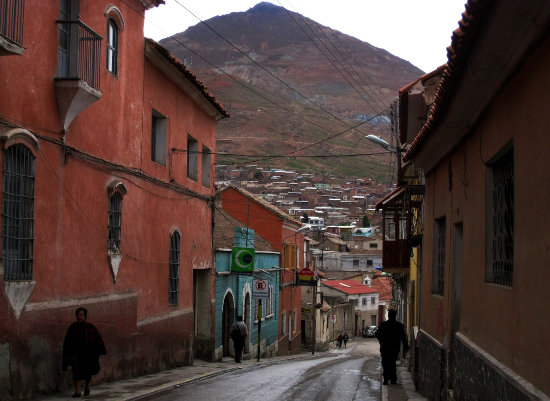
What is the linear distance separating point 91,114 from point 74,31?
5.60 feet

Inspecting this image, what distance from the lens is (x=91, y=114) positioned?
47.0 feet

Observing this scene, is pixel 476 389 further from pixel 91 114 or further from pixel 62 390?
pixel 91 114

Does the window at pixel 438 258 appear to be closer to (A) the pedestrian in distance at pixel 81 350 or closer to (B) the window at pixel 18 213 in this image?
(A) the pedestrian in distance at pixel 81 350

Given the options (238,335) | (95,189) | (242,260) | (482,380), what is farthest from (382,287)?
(482,380)

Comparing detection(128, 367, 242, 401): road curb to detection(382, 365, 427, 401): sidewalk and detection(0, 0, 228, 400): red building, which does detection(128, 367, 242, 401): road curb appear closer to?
detection(0, 0, 228, 400): red building

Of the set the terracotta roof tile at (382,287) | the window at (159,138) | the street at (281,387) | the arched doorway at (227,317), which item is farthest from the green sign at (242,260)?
the terracotta roof tile at (382,287)

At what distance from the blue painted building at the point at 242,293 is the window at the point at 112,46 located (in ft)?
35.5

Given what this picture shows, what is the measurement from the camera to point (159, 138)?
19516 millimetres

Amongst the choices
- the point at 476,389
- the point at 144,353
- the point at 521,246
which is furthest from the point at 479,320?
the point at 144,353

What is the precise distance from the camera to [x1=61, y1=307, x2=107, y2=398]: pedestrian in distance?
1255cm

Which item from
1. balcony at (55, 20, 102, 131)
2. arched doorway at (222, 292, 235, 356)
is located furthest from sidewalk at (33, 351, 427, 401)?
arched doorway at (222, 292, 235, 356)

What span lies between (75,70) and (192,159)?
9963 mm

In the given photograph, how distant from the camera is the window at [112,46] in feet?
50.5

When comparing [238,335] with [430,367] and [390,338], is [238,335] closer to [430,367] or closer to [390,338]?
[390,338]
